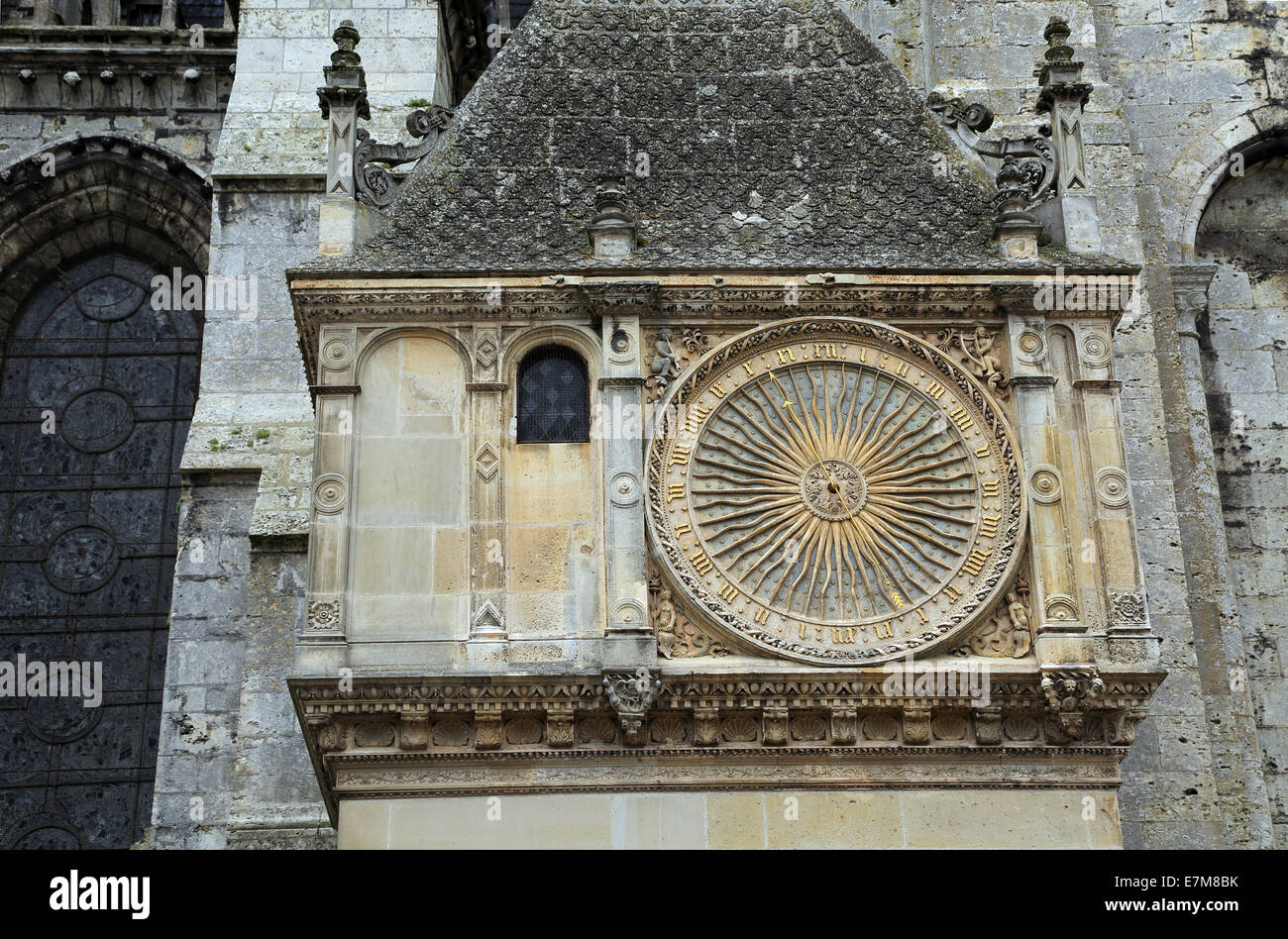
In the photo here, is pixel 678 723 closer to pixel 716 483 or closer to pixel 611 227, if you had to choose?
pixel 716 483

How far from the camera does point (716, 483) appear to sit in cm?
1568

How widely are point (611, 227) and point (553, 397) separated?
1.51 meters

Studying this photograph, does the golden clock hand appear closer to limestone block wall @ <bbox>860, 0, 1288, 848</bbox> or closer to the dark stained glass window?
limestone block wall @ <bbox>860, 0, 1288, 848</bbox>

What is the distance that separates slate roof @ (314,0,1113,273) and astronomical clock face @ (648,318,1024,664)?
34.0 inches

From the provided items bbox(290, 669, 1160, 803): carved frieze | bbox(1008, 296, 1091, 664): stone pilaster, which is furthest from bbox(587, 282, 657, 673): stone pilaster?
bbox(1008, 296, 1091, 664): stone pilaster

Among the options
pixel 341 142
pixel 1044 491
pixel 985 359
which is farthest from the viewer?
pixel 341 142

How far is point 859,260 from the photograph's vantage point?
637 inches

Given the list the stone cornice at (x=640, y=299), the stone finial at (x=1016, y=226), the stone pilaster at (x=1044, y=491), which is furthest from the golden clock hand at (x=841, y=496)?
the stone finial at (x=1016, y=226)

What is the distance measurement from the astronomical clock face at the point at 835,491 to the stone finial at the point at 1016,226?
1208 millimetres

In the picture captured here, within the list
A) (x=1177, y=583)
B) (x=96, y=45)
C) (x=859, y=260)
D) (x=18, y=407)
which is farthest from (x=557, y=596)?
(x=96, y=45)

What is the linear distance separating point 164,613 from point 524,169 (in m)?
7.23

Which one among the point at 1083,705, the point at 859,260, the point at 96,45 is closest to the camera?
the point at 1083,705

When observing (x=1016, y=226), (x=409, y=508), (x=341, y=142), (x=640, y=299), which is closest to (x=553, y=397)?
(x=640, y=299)

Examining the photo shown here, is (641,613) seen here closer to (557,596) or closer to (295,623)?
(557,596)
